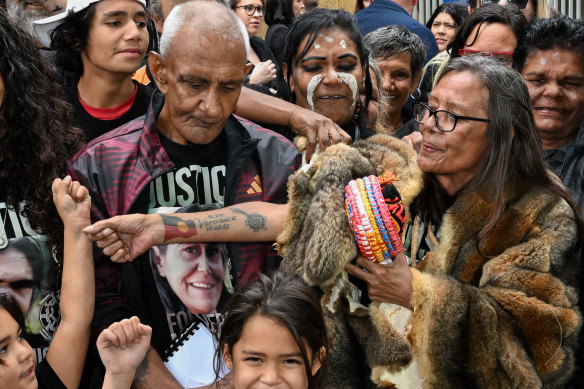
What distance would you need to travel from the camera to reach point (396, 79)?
440cm

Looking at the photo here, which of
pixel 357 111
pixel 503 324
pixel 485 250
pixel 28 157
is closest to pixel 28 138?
pixel 28 157

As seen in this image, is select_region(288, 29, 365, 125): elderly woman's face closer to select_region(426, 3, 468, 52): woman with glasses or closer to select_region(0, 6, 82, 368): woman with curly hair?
select_region(0, 6, 82, 368): woman with curly hair

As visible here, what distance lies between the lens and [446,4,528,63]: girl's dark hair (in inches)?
170

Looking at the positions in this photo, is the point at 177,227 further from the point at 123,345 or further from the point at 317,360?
the point at 317,360

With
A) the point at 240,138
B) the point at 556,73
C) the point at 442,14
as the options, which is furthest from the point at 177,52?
the point at 442,14

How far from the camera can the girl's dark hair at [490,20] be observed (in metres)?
4.31

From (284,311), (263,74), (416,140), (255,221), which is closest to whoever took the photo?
(284,311)

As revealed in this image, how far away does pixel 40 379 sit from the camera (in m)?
2.69

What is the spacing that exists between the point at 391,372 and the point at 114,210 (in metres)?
1.18

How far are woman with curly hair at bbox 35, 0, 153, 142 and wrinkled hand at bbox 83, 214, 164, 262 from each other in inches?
40.0

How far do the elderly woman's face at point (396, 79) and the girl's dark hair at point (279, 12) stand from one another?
5.68ft

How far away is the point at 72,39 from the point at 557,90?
7.63 ft

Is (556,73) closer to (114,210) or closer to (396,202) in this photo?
(396,202)

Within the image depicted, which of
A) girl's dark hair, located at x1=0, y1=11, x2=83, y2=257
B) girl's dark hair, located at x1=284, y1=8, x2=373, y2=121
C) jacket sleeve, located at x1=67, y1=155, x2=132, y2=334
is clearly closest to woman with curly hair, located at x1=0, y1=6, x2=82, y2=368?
girl's dark hair, located at x1=0, y1=11, x2=83, y2=257
